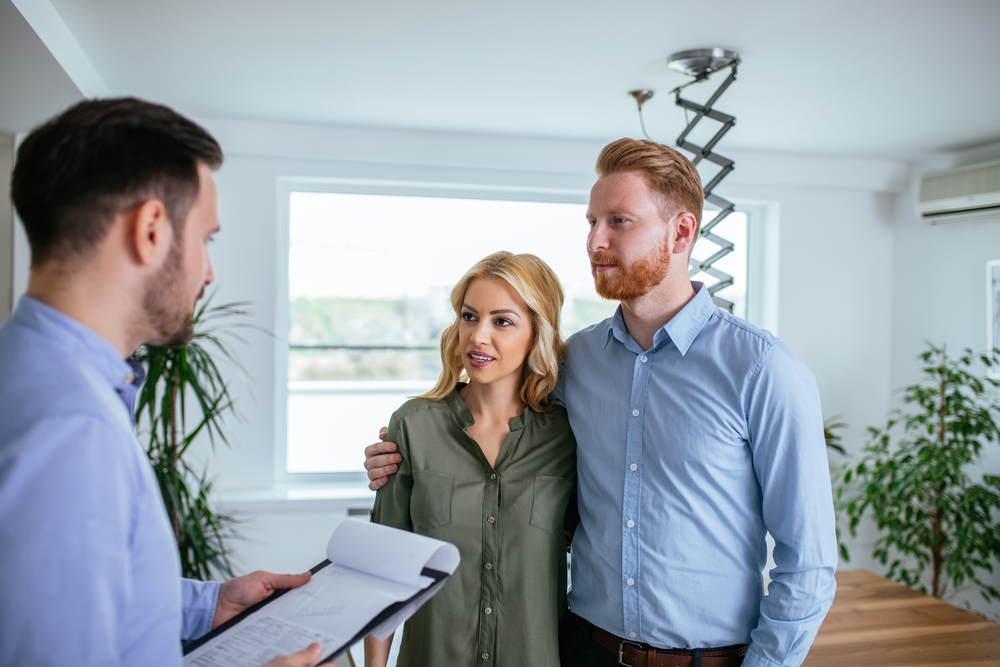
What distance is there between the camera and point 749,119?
10.9 ft

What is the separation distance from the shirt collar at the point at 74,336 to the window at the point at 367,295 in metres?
3.14

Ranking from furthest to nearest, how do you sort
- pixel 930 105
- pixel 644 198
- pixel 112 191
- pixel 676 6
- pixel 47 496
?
pixel 930 105 → pixel 676 6 → pixel 644 198 → pixel 112 191 → pixel 47 496

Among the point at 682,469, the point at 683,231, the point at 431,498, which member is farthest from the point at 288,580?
the point at 683,231

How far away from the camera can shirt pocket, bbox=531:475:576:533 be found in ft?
5.12

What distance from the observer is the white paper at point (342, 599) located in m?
0.93

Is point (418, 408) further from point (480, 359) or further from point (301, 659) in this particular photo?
point (301, 659)

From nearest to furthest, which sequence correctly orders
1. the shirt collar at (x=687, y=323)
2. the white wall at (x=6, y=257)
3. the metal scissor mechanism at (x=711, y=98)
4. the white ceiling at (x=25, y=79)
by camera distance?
the shirt collar at (x=687, y=323)
the white ceiling at (x=25, y=79)
the metal scissor mechanism at (x=711, y=98)
the white wall at (x=6, y=257)

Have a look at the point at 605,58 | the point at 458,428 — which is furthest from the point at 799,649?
the point at 605,58

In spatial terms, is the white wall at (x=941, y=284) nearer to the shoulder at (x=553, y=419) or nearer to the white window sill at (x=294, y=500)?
the shoulder at (x=553, y=419)

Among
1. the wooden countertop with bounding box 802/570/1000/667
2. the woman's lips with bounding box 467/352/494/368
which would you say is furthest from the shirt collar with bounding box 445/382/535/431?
the wooden countertop with bounding box 802/570/1000/667

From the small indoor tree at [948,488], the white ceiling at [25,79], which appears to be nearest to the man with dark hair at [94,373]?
the white ceiling at [25,79]

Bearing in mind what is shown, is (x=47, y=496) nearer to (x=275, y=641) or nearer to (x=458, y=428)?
(x=275, y=641)

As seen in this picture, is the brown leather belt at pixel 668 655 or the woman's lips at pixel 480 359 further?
the woman's lips at pixel 480 359

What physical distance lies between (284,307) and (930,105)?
11.0 feet
